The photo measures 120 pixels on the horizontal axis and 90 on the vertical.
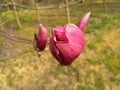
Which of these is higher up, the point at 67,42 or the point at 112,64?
the point at 67,42

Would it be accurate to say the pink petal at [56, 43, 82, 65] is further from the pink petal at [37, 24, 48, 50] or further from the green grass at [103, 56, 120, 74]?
the green grass at [103, 56, 120, 74]

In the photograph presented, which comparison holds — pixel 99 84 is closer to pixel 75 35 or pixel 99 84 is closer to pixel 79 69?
pixel 79 69

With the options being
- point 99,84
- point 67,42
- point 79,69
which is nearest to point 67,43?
point 67,42

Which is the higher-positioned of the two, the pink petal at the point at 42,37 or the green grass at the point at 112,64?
the pink petal at the point at 42,37

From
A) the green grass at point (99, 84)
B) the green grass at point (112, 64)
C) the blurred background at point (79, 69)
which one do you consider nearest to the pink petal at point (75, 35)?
the blurred background at point (79, 69)

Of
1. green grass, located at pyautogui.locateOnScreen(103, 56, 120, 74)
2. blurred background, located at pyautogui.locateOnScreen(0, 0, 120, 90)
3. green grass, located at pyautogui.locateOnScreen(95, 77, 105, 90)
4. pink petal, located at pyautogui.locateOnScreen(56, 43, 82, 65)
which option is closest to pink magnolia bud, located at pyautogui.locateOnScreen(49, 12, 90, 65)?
pink petal, located at pyautogui.locateOnScreen(56, 43, 82, 65)

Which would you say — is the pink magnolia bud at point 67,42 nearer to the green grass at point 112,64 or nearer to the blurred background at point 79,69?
the blurred background at point 79,69

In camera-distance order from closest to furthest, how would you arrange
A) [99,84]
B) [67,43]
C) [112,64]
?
[67,43]
[99,84]
[112,64]

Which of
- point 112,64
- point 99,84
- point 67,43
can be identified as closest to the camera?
point 67,43

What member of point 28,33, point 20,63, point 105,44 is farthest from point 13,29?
point 105,44

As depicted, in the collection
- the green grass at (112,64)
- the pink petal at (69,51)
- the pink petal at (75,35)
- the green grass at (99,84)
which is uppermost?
the pink petal at (75,35)
